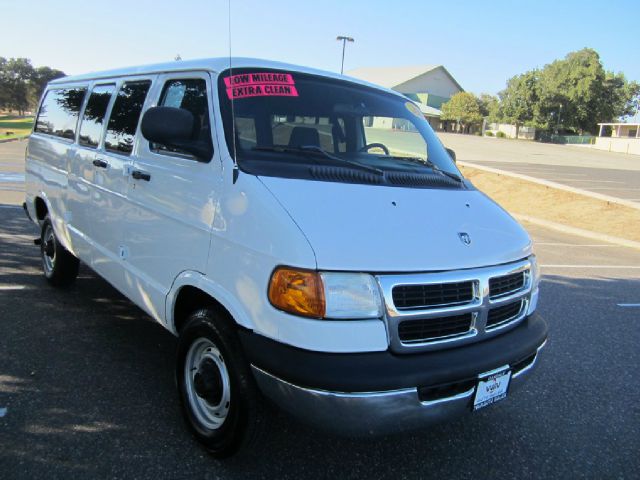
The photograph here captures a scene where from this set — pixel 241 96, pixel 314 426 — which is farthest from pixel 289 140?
pixel 314 426

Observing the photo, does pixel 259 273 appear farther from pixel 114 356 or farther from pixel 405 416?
pixel 114 356

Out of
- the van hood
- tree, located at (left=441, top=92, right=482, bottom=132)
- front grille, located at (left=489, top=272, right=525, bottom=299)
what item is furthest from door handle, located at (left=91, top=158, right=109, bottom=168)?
tree, located at (left=441, top=92, right=482, bottom=132)

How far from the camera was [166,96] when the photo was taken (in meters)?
3.39

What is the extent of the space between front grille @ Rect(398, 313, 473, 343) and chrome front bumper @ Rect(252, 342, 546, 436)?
24 centimetres

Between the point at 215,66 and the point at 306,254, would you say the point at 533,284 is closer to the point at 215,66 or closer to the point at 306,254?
the point at 306,254

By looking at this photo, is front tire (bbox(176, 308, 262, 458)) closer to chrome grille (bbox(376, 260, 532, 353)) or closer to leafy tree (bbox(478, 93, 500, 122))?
chrome grille (bbox(376, 260, 532, 353))

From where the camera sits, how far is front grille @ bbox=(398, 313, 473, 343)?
234cm

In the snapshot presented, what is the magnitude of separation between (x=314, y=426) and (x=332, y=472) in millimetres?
618

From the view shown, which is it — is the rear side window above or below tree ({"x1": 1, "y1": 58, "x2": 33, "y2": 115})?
below

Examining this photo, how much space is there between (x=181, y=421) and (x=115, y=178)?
5.84ft

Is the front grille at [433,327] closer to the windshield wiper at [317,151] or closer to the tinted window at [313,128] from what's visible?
the windshield wiper at [317,151]

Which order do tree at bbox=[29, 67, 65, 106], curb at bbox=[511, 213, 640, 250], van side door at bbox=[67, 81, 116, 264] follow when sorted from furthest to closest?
tree at bbox=[29, 67, 65, 106]
curb at bbox=[511, 213, 640, 250]
van side door at bbox=[67, 81, 116, 264]

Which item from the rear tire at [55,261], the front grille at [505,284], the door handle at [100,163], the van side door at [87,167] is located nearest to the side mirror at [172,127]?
the door handle at [100,163]

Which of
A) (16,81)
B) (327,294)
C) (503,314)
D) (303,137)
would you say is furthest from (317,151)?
(16,81)
